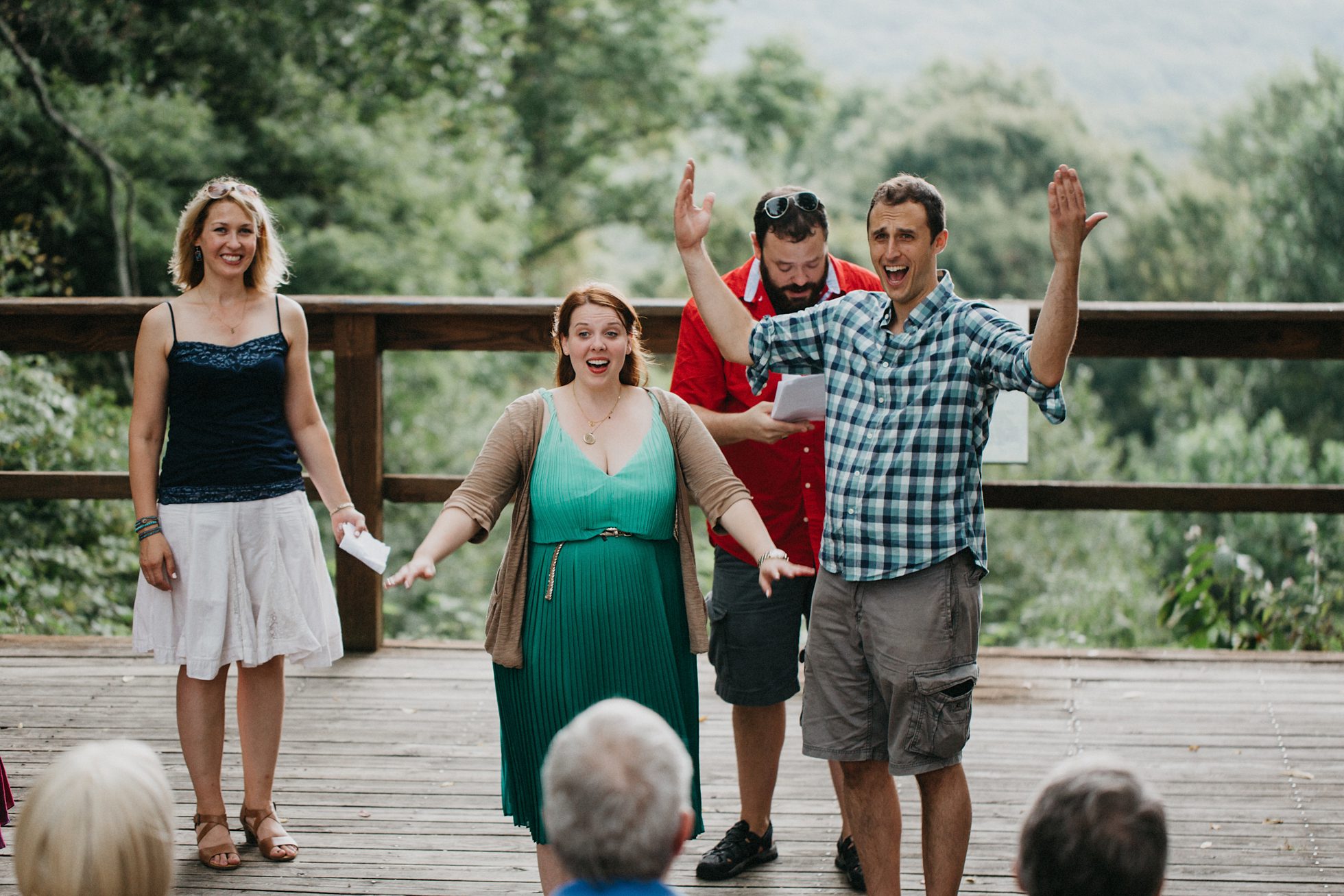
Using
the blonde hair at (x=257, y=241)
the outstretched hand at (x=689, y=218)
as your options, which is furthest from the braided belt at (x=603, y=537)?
the blonde hair at (x=257, y=241)

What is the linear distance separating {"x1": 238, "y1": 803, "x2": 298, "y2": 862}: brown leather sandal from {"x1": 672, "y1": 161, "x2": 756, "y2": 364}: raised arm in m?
1.50

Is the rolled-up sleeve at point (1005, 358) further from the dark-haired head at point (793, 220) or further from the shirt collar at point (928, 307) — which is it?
the dark-haired head at point (793, 220)

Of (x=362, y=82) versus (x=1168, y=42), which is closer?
(x=362, y=82)

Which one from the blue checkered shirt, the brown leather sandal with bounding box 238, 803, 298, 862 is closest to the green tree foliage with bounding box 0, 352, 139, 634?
the brown leather sandal with bounding box 238, 803, 298, 862

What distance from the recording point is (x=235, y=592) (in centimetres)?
292

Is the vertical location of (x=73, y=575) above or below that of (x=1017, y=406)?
below

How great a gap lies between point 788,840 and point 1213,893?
3.07 ft

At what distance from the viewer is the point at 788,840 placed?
3090 millimetres

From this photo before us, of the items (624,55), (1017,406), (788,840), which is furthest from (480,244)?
(788,840)

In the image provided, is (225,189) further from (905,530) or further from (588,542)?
(905,530)

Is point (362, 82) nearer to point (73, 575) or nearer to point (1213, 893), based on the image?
point (73, 575)

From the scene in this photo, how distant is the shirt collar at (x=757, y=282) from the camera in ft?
9.34

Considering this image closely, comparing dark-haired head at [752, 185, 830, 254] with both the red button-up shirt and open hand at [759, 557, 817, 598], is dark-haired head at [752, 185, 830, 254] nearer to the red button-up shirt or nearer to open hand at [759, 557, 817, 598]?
the red button-up shirt

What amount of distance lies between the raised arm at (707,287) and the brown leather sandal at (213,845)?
157 centimetres
